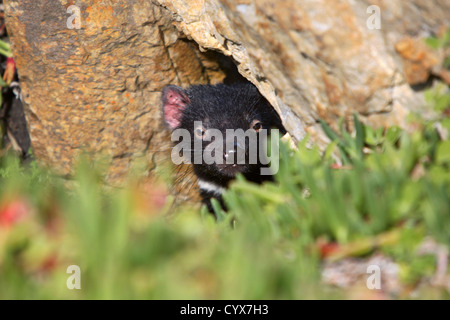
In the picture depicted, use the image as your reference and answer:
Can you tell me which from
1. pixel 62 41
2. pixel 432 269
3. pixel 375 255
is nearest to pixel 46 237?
pixel 375 255

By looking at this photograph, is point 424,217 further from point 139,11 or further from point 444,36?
point 139,11

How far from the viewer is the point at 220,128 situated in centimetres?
458

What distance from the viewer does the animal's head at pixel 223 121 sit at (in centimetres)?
441

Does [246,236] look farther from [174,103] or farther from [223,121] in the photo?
[174,103]

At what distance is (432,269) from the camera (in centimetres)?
217

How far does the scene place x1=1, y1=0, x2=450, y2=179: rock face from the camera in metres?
2.87

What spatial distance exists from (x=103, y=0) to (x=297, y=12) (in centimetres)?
223

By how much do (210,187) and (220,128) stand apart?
2.52ft

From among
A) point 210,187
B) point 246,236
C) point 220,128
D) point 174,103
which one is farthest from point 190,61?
point 246,236

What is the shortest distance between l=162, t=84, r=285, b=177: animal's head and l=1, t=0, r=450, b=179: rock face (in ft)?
1.14

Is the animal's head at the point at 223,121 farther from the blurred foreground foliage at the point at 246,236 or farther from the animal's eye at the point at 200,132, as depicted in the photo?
the blurred foreground foliage at the point at 246,236

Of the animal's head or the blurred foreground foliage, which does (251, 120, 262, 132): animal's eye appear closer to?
the animal's head

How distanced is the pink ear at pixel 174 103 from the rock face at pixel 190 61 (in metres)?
0.23

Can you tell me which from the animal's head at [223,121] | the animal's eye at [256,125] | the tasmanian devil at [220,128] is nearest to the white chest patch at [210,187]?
the tasmanian devil at [220,128]
